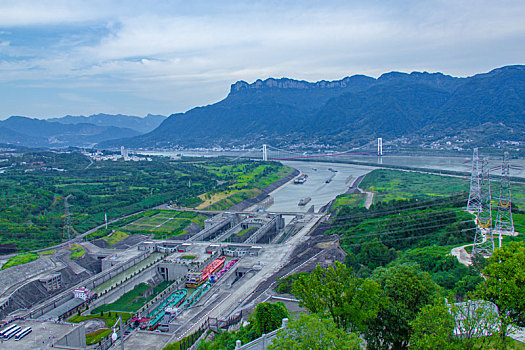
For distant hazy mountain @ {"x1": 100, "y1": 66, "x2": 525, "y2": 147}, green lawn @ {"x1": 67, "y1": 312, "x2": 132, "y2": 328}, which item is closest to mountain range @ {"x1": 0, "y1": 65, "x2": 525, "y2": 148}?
distant hazy mountain @ {"x1": 100, "y1": 66, "x2": 525, "y2": 147}

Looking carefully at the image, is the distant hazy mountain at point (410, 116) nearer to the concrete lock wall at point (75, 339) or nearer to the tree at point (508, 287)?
the tree at point (508, 287)

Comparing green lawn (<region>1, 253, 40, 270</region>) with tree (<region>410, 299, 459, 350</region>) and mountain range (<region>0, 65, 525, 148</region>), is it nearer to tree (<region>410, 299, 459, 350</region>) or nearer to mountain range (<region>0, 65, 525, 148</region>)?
tree (<region>410, 299, 459, 350</region>)

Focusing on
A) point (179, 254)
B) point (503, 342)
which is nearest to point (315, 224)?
point (179, 254)

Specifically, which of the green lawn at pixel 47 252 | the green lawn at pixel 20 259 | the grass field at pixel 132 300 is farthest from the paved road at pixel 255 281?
the green lawn at pixel 47 252

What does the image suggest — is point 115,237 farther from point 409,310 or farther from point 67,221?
point 409,310

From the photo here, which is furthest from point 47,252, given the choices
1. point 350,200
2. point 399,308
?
point 350,200

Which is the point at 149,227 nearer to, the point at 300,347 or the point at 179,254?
the point at 179,254
